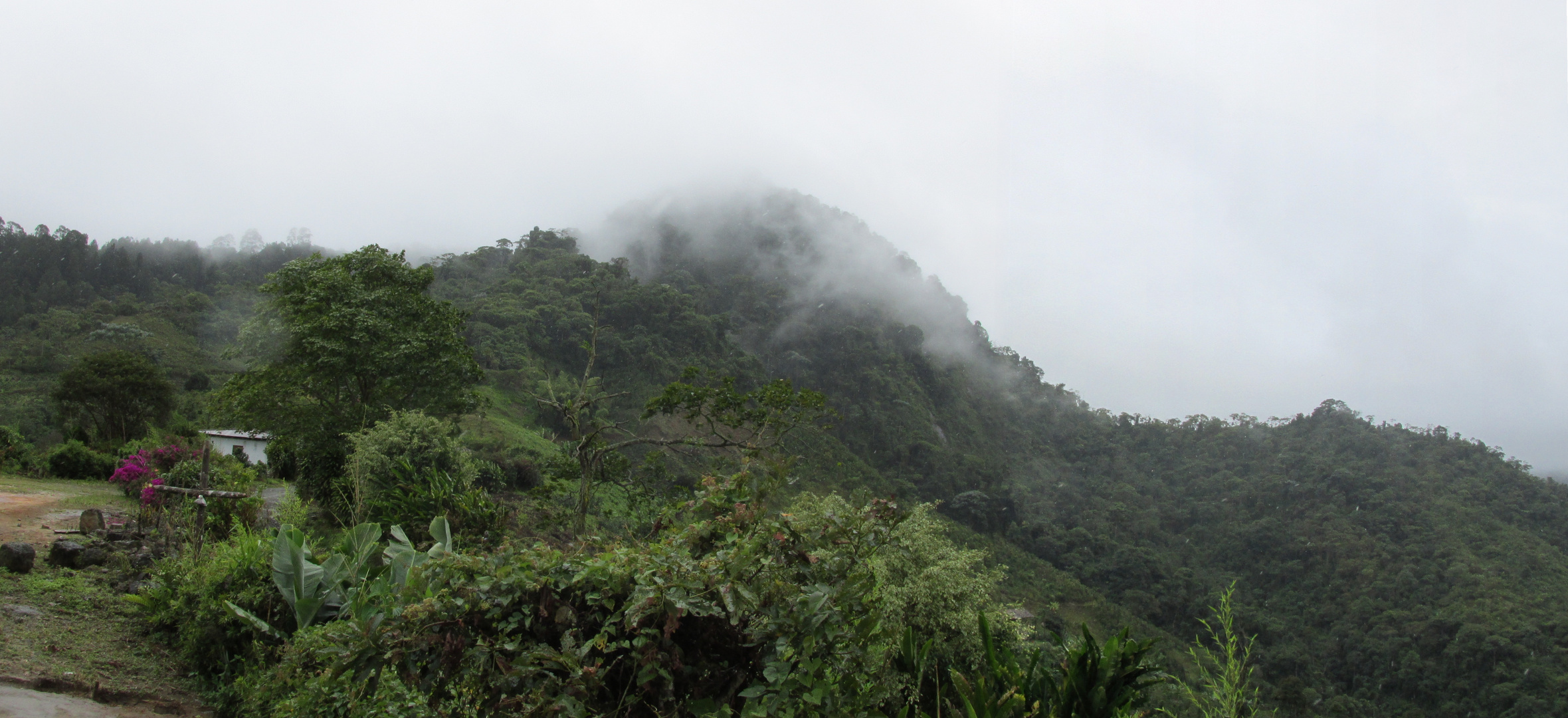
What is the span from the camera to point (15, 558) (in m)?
6.44

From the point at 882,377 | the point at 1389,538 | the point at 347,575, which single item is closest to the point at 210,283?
the point at 882,377

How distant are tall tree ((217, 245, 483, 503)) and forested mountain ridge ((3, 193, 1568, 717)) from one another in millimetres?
5980

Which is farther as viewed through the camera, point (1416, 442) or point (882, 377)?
point (1416, 442)

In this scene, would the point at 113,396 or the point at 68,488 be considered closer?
the point at 68,488

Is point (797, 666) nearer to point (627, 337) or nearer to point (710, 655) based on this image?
point (710, 655)

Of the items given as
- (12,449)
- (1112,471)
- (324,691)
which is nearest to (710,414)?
(324,691)

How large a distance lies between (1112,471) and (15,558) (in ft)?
162

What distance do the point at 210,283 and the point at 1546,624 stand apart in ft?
212

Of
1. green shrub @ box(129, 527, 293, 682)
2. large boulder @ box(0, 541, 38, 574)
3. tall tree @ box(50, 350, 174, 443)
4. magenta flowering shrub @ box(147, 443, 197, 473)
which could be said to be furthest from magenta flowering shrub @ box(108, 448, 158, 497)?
tall tree @ box(50, 350, 174, 443)

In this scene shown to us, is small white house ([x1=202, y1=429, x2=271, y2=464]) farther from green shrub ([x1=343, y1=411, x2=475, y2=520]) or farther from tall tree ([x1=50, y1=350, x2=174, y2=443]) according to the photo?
green shrub ([x1=343, y1=411, x2=475, y2=520])

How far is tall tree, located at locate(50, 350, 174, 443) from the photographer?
18.7m

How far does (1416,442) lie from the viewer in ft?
144

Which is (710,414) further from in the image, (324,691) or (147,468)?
(147,468)

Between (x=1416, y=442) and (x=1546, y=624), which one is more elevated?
(x=1416, y=442)
